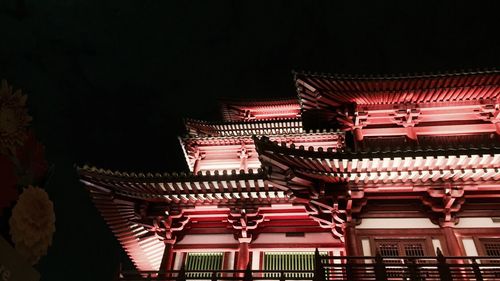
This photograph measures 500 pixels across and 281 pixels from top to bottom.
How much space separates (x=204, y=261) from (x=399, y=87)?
375 inches

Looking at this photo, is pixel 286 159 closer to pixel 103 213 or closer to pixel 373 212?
pixel 373 212

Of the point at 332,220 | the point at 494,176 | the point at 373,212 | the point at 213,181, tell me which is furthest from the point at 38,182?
the point at 494,176

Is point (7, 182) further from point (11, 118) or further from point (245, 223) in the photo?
point (245, 223)

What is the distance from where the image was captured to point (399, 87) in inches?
563

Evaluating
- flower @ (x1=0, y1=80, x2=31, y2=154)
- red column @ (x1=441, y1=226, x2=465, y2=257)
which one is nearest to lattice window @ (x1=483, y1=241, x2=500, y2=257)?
red column @ (x1=441, y1=226, x2=465, y2=257)

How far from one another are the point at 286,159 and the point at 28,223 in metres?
6.92

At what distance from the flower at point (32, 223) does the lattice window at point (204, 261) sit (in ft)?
22.8

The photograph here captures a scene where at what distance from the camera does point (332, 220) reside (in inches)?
463

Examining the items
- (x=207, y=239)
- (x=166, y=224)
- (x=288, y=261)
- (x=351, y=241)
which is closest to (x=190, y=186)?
(x=166, y=224)

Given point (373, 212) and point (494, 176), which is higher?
point (494, 176)

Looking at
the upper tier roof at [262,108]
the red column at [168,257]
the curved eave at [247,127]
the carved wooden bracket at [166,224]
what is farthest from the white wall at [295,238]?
the upper tier roof at [262,108]

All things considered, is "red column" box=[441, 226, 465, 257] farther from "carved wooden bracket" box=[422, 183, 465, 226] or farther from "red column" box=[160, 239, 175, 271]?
"red column" box=[160, 239, 175, 271]

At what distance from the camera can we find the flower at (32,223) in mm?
5488

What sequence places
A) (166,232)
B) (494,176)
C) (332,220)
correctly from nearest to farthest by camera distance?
(494,176)
(332,220)
(166,232)
